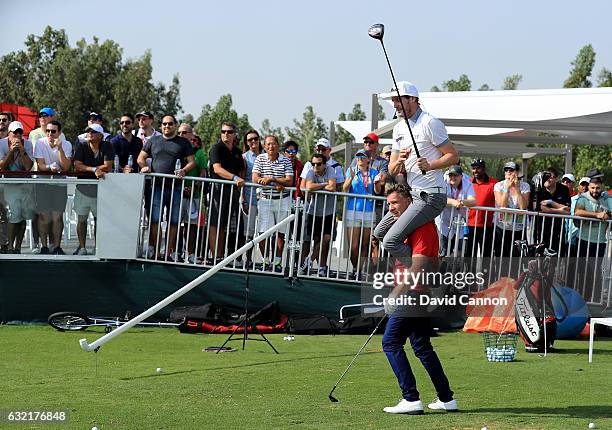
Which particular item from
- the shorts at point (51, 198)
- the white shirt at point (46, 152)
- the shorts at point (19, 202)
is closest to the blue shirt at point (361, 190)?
the shorts at point (51, 198)

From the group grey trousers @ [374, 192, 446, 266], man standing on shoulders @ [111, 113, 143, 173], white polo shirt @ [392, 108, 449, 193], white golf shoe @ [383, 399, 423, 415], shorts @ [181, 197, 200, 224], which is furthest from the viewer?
man standing on shoulders @ [111, 113, 143, 173]

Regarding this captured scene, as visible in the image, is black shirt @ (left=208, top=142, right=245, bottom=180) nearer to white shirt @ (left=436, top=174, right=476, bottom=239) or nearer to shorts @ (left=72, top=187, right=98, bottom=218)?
shorts @ (left=72, top=187, right=98, bottom=218)

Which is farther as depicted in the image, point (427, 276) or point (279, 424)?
point (427, 276)

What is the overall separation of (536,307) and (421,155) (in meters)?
3.72

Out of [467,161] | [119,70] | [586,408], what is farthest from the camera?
[119,70]

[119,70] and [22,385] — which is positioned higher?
[119,70]

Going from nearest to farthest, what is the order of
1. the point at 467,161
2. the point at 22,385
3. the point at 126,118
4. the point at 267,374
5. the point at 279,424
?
the point at 279,424 < the point at 22,385 < the point at 267,374 < the point at 126,118 < the point at 467,161


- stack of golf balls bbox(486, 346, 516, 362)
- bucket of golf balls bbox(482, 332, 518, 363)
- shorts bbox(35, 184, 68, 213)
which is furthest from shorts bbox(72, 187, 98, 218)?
stack of golf balls bbox(486, 346, 516, 362)

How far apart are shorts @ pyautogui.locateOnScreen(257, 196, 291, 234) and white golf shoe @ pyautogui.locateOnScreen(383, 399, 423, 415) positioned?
19.6ft

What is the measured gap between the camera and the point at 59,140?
14.1 meters

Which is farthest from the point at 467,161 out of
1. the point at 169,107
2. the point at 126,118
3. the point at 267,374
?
the point at 267,374

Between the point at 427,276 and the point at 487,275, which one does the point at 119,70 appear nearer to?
the point at 487,275

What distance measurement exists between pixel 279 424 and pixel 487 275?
6944mm

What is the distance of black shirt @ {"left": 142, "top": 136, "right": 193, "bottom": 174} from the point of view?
542 inches
